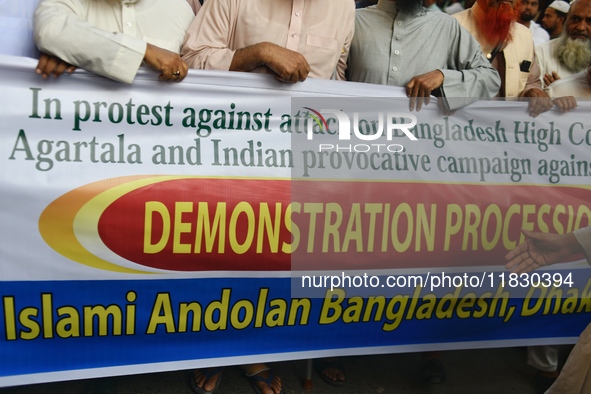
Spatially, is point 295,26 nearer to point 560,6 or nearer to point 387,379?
point 387,379

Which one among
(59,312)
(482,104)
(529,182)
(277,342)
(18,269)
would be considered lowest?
(277,342)

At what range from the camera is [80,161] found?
2.46 metres

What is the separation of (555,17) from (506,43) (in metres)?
2.85

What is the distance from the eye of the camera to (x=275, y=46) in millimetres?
2717

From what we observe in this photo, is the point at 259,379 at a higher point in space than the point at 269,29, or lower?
lower

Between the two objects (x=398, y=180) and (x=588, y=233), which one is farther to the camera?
(x=398, y=180)

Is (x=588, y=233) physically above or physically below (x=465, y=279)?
above

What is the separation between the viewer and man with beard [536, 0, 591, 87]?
4117mm

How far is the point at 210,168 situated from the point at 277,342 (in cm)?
83

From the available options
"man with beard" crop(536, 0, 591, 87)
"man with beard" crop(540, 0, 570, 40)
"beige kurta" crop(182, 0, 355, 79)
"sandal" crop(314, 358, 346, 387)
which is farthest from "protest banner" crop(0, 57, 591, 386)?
"man with beard" crop(540, 0, 570, 40)

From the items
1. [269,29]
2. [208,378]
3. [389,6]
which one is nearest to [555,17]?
[389,6]

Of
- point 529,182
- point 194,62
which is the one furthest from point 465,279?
point 194,62

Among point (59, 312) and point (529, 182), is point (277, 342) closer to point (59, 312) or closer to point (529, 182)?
point (59, 312)

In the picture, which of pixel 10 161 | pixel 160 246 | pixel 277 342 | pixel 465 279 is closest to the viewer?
pixel 10 161
